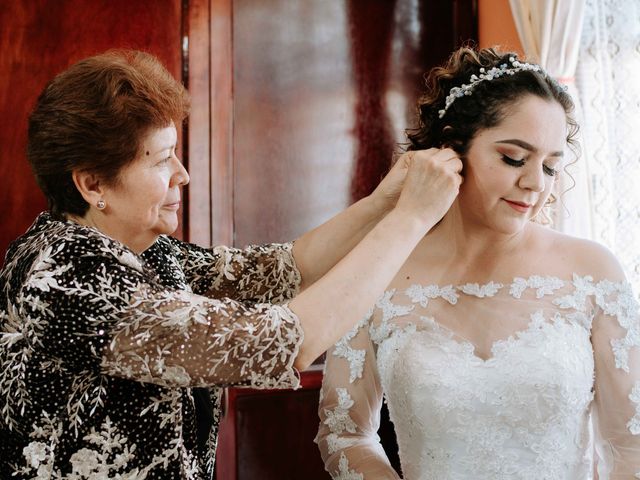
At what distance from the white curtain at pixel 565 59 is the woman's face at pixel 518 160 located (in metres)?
0.68

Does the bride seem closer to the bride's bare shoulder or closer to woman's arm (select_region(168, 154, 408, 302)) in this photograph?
the bride's bare shoulder

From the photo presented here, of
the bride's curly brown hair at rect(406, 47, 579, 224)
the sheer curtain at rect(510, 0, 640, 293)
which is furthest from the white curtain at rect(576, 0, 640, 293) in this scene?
the bride's curly brown hair at rect(406, 47, 579, 224)

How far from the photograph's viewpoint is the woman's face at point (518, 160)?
1.69 metres

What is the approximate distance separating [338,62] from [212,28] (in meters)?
0.56

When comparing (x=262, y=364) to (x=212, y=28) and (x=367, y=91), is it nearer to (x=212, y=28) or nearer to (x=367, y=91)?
(x=212, y=28)

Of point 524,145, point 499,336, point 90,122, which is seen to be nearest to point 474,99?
point 524,145

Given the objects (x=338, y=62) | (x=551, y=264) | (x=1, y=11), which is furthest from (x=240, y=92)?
(x=551, y=264)

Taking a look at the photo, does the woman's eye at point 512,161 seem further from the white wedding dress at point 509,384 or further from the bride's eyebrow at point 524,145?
the white wedding dress at point 509,384

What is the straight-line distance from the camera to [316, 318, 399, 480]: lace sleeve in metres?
1.89

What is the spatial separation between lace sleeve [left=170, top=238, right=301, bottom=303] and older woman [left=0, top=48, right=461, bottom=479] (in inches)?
10.2

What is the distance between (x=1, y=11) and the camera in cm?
241

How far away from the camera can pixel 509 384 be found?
1.73 metres


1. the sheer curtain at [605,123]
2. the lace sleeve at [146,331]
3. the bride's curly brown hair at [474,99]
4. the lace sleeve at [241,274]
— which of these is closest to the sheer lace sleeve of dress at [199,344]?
the lace sleeve at [146,331]

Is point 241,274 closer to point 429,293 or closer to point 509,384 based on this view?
point 429,293
